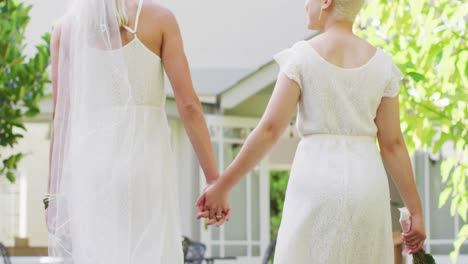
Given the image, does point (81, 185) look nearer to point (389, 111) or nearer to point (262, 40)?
point (389, 111)

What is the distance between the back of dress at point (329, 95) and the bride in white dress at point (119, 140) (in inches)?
19.2

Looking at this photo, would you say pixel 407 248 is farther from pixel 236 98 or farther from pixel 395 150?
pixel 236 98

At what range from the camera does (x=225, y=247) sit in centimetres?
1614

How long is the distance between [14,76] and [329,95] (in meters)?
6.57

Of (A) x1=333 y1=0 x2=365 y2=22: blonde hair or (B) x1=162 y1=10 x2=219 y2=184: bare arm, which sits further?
(B) x1=162 y1=10 x2=219 y2=184: bare arm

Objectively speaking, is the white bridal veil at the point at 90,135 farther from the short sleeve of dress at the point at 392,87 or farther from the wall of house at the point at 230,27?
the wall of house at the point at 230,27

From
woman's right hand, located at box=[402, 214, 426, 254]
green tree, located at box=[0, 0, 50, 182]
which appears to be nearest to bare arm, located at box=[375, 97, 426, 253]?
woman's right hand, located at box=[402, 214, 426, 254]

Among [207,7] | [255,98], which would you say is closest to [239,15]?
[207,7]

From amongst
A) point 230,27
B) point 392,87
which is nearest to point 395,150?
point 392,87

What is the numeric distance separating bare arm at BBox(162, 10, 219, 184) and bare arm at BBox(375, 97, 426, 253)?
669mm

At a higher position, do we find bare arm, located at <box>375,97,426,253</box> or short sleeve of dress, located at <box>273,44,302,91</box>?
short sleeve of dress, located at <box>273,44,302,91</box>

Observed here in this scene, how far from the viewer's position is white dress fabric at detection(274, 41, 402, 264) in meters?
4.21

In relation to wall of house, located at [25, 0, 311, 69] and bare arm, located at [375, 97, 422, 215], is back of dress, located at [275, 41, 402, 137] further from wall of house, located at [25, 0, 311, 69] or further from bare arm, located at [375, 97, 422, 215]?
wall of house, located at [25, 0, 311, 69]

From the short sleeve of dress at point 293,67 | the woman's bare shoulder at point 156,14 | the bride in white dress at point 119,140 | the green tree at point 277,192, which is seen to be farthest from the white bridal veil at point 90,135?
the green tree at point 277,192
